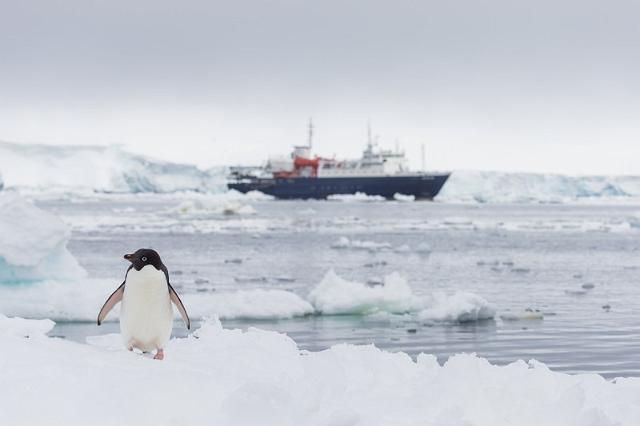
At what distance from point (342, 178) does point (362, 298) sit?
71584 mm

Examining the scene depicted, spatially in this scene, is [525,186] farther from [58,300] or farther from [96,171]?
[58,300]

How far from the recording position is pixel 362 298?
12.8 meters

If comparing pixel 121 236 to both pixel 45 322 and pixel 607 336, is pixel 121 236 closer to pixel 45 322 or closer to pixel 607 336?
pixel 607 336

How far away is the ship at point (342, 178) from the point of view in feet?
271

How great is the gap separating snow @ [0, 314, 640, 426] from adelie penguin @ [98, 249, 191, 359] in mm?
191

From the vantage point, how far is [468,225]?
4234 centimetres

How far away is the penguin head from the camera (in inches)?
191

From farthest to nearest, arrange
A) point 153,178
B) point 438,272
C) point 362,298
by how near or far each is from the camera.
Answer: point 153,178
point 438,272
point 362,298

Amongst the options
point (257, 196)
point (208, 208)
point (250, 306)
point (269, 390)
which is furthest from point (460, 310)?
point (257, 196)

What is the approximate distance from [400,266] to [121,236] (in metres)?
14.1

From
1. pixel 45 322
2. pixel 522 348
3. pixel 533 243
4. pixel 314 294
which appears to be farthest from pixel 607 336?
pixel 533 243

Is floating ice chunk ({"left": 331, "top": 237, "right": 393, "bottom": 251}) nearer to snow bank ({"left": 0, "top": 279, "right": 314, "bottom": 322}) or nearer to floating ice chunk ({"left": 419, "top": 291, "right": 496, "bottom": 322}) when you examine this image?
snow bank ({"left": 0, "top": 279, "right": 314, "bottom": 322})

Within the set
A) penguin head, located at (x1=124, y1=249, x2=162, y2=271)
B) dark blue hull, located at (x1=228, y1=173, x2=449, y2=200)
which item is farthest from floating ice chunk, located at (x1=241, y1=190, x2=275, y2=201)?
penguin head, located at (x1=124, y1=249, x2=162, y2=271)

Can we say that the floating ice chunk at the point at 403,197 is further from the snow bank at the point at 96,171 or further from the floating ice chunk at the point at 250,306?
the floating ice chunk at the point at 250,306
